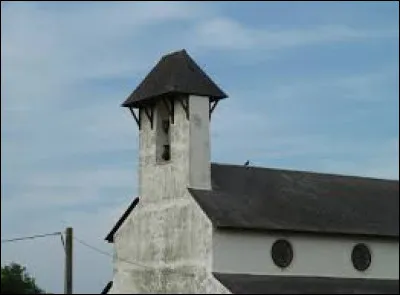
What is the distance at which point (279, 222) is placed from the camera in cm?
4188

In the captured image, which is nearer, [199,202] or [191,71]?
[199,202]

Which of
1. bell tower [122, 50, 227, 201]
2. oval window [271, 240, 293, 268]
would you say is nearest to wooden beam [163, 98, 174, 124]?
bell tower [122, 50, 227, 201]

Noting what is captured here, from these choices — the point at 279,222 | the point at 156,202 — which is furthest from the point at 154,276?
the point at 279,222

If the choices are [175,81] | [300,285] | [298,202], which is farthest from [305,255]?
[175,81]

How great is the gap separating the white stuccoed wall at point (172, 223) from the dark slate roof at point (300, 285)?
0.89 m

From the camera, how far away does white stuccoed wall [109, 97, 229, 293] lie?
40938 mm

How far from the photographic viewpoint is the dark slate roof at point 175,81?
142ft

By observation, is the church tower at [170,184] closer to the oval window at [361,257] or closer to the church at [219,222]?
the church at [219,222]

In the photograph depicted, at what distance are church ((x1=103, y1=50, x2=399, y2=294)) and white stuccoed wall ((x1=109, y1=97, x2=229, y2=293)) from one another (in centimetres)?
4

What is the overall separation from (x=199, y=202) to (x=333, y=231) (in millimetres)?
5862

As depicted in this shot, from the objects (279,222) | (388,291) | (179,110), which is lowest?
(388,291)

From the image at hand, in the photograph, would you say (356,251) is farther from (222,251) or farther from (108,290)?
(108,290)

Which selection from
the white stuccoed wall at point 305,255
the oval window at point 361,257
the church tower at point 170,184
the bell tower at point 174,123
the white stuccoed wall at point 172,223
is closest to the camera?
the white stuccoed wall at point 305,255

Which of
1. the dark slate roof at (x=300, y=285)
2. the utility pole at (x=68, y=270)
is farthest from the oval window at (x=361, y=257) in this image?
→ the utility pole at (x=68, y=270)
